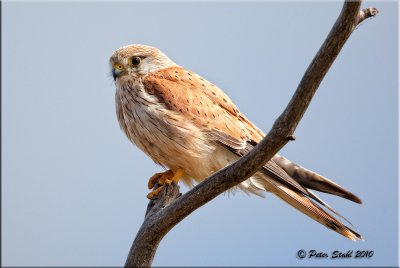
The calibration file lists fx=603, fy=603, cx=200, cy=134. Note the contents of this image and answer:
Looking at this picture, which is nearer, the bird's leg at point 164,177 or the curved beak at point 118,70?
the bird's leg at point 164,177

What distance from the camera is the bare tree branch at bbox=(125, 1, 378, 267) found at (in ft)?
8.38

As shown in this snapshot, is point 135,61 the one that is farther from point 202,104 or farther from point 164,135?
point 164,135

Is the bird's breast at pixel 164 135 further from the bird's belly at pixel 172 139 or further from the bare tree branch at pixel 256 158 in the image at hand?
the bare tree branch at pixel 256 158

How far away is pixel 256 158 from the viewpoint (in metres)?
2.86

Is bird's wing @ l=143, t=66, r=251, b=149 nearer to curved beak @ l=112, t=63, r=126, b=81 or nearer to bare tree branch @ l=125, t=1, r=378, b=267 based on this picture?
curved beak @ l=112, t=63, r=126, b=81

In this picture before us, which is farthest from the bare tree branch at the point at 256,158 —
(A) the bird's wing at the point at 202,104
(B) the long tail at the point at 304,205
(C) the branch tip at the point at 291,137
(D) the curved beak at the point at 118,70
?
(D) the curved beak at the point at 118,70

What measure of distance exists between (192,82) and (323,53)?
1.96 metres

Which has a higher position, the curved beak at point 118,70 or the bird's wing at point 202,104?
the curved beak at point 118,70

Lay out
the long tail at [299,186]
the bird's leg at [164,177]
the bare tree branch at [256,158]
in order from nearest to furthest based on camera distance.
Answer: the bare tree branch at [256,158]
the long tail at [299,186]
the bird's leg at [164,177]

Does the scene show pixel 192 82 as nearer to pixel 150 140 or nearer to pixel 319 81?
pixel 150 140

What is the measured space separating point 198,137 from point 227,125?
26cm

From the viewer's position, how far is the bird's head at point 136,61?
15.1 feet

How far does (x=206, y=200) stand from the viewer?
305 centimetres

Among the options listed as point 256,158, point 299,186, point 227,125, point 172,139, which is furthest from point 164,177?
point 256,158
